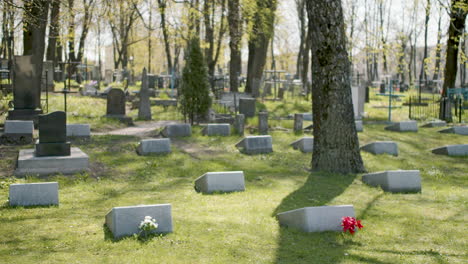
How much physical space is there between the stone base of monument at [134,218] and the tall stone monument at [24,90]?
Result: 33.5 ft

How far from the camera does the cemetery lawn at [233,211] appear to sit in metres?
6.61

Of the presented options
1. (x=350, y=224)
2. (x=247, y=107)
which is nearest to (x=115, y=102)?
(x=247, y=107)

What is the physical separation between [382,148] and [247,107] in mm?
7144

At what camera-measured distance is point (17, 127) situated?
14273 mm

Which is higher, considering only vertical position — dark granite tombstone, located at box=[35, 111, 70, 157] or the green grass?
dark granite tombstone, located at box=[35, 111, 70, 157]

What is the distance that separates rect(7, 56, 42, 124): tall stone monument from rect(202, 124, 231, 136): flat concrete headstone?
4662 millimetres

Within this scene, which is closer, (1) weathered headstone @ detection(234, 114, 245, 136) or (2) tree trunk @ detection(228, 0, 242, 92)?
(1) weathered headstone @ detection(234, 114, 245, 136)

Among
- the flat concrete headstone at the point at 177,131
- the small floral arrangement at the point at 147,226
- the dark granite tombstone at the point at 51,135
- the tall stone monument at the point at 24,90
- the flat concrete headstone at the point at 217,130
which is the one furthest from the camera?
the flat concrete headstone at the point at 217,130

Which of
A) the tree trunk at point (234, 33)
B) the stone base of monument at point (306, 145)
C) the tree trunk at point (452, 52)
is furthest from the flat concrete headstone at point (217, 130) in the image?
the tree trunk at point (452, 52)

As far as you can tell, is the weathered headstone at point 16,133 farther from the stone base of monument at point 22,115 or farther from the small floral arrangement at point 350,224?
the small floral arrangement at point 350,224

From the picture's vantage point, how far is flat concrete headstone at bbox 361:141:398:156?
14.7m

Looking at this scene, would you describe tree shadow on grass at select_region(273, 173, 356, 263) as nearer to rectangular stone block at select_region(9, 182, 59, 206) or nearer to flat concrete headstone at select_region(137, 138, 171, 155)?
rectangular stone block at select_region(9, 182, 59, 206)

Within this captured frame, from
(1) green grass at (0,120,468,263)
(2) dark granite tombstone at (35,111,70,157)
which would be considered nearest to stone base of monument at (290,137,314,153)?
(1) green grass at (0,120,468,263)

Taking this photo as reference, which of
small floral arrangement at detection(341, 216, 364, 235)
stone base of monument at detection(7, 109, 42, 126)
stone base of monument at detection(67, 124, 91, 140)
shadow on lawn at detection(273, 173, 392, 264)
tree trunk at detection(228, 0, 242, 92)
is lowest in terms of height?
shadow on lawn at detection(273, 173, 392, 264)
